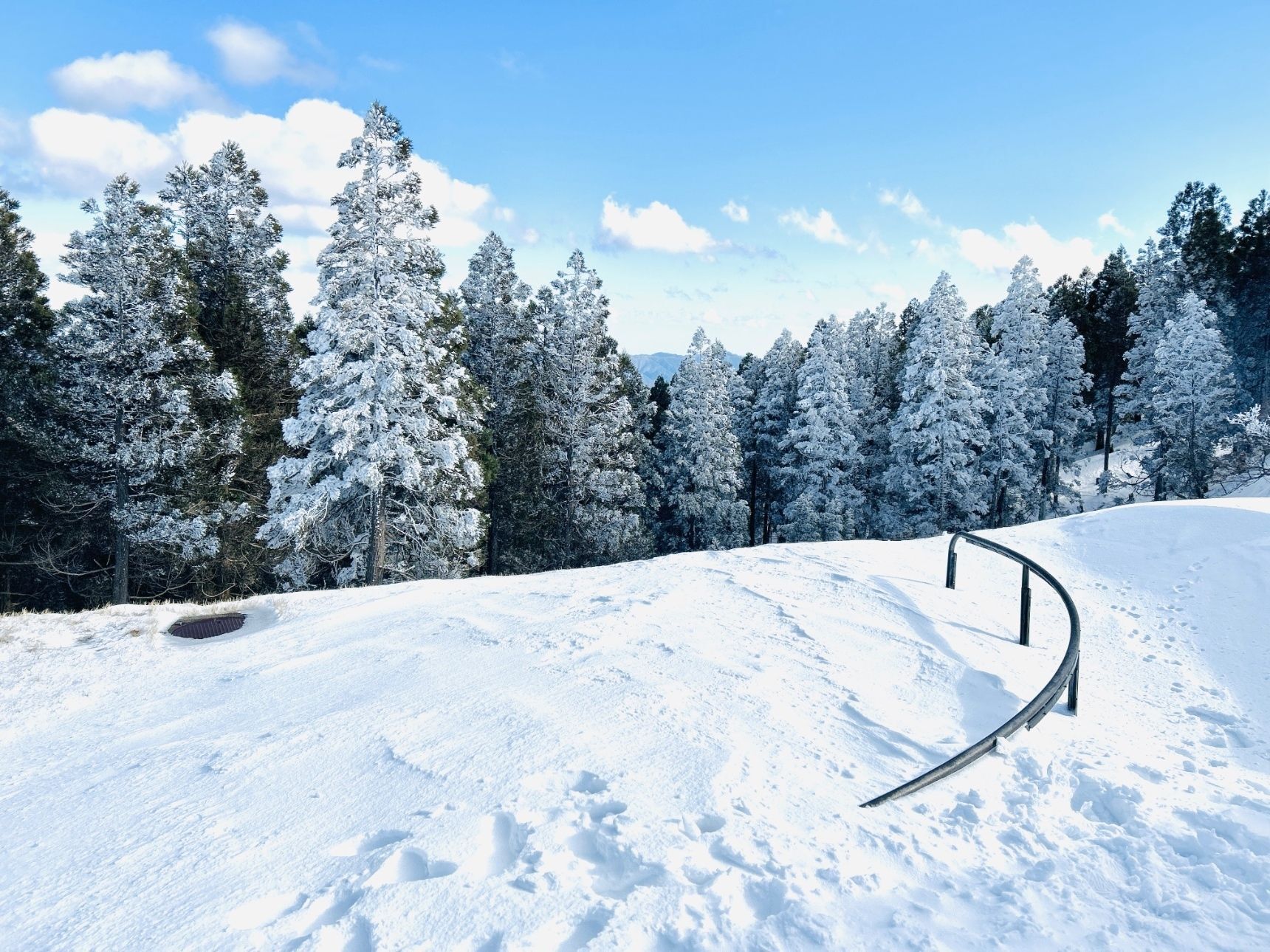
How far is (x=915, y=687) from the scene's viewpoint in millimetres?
5914

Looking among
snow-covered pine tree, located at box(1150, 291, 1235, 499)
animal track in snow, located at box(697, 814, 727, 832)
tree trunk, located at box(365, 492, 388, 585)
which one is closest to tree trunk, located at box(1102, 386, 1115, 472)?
snow-covered pine tree, located at box(1150, 291, 1235, 499)

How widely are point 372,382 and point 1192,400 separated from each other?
33.9 metres

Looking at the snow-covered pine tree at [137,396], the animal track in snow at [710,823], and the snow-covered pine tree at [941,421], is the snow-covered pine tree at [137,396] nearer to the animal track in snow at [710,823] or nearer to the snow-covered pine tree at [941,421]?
the animal track in snow at [710,823]

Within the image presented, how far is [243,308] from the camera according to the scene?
21453 mm

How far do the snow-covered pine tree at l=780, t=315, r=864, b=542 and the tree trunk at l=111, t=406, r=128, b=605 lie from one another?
88.1 ft

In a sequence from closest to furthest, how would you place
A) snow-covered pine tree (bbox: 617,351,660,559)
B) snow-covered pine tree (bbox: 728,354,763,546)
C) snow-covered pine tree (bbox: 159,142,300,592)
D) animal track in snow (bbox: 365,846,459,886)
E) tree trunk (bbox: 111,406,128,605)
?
animal track in snow (bbox: 365,846,459,886) → tree trunk (bbox: 111,406,128,605) → snow-covered pine tree (bbox: 159,142,300,592) → snow-covered pine tree (bbox: 617,351,660,559) → snow-covered pine tree (bbox: 728,354,763,546)

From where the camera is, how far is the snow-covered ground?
128 inches

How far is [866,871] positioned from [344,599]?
7.90m

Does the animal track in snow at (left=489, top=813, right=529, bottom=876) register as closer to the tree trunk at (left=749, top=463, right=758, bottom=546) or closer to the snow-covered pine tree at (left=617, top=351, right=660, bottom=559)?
the snow-covered pine tree at (left=617, top=351, right=660, bottom=559)

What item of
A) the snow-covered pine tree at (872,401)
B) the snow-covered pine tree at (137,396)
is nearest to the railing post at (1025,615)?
the snow-covered pine tree at (137,396)

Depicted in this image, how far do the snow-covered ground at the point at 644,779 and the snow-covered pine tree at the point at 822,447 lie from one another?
25.9 m

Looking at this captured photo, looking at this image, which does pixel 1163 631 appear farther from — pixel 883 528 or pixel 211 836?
pixel 883 528

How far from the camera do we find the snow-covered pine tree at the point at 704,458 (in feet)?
115

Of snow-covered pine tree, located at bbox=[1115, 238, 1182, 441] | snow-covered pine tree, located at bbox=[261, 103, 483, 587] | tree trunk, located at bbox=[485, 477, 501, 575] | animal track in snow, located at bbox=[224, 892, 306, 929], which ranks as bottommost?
tree trunk, located at bbox=[485, 477, 501, 575]
